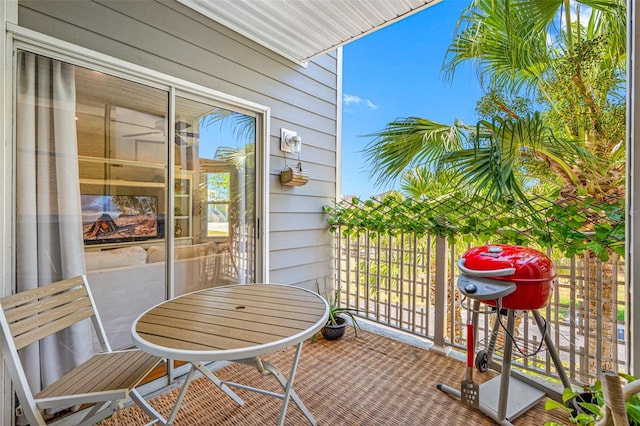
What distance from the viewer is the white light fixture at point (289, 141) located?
3.15m

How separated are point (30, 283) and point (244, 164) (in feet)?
5.66

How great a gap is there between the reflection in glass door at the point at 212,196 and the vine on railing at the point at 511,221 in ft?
4.39

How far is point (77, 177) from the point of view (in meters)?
1.87

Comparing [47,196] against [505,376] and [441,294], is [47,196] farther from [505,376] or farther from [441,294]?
[441,294]

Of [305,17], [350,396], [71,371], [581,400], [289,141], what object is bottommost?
[350,396]

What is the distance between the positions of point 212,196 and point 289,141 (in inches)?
42.0

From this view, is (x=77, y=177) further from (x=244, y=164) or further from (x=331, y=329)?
(x=331, y=329)

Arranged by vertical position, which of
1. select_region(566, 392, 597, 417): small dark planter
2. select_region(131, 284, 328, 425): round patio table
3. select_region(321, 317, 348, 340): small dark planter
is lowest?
select_region(321, 317, 348, 340): small dark planter

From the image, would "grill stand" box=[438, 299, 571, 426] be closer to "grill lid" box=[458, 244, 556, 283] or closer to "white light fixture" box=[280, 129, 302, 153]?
"grill lid" box=[458, 244, 556, 283]

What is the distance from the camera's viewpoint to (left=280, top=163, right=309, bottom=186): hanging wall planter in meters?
3.10

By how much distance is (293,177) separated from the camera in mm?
3092

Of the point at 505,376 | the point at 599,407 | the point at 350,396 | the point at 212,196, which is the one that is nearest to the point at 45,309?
the point at 212,196

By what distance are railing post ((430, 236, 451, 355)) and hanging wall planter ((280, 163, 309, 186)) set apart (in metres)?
1.47

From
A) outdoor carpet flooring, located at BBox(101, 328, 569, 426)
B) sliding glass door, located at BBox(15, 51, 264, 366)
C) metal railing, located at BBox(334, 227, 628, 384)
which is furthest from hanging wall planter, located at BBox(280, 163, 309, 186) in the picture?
outdoor carpet flooring, located at BBox(101, 328, 569, 426)
